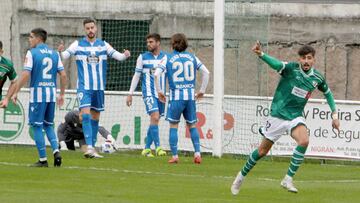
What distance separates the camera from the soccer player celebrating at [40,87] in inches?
755

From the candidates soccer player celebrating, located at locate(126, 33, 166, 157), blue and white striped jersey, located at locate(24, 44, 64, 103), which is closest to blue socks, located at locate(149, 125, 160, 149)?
soccer player celebrating, located at locate(126, 33, 166, 157)

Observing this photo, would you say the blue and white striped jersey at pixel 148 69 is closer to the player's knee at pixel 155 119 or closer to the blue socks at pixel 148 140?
the player's knee at pixel 155 119

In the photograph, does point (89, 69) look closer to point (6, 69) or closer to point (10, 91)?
point (6, 69)

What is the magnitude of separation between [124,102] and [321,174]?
6208mm

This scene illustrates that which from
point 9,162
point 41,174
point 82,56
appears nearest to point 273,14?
point 82,56

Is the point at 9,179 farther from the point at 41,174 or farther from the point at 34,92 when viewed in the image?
the point at 34,92

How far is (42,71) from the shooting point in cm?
1938

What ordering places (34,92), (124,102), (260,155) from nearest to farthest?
(260,155) → (34,92) → (124,102)

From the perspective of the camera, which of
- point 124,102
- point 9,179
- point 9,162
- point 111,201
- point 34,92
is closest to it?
point 111,201

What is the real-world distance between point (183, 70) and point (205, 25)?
8663 millimetres

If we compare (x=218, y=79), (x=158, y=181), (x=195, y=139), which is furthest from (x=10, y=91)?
(x=218, y=79)

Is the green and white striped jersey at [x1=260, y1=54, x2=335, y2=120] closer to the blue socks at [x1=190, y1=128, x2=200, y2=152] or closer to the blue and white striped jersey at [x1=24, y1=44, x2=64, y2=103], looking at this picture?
the blue and white striped jersey at [x1=24, y1=44, x2=64, y2=103]

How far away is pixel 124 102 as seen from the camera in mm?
25266

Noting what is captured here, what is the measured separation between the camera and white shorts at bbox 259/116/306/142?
638 inches
